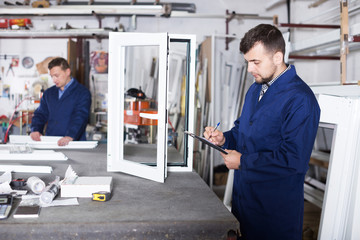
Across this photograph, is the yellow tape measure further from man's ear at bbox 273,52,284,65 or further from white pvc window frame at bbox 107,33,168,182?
man's ear at bbox 273,52,284,65

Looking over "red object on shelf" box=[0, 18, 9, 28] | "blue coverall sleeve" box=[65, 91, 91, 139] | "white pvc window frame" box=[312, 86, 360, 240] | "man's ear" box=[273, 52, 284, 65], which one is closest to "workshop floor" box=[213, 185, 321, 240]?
"white pvc window frame" box=[312, 86, 360, 240]

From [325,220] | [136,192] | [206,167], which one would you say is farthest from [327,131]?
[136,192]

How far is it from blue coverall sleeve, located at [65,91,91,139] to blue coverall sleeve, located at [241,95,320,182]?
1.81m

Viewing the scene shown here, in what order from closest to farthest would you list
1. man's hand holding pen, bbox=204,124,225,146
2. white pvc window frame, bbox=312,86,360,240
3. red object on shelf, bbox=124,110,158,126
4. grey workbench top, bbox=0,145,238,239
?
grey workbench top, bbox=0,145,238,239, man's hand holding pen, bbox=204,124,225,146, white pvc window frame, bbox=312,86,360,240, red object on shelf, bbox=124,110,158,126

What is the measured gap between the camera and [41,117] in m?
3.04

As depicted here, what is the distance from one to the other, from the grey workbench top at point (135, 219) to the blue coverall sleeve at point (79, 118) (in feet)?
4.83

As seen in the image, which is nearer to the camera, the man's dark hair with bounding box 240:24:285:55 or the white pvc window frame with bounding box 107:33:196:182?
the man's dark hair with bounding box 240:24:285:55

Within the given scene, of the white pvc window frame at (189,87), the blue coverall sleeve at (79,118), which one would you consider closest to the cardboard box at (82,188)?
the white pvc window frame at (189,87)

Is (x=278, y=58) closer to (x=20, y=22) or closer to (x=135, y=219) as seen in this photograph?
(x=135, y=219)

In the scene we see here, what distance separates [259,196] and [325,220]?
0.57 meters

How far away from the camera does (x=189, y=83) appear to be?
176 cm

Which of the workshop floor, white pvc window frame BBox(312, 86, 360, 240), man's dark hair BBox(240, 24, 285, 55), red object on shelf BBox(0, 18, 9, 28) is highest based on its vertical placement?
red object on shelf BBox(0, 18, 9, 28)

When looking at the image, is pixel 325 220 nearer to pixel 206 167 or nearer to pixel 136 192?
pixel 136 192

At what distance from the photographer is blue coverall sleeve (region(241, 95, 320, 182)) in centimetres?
127
